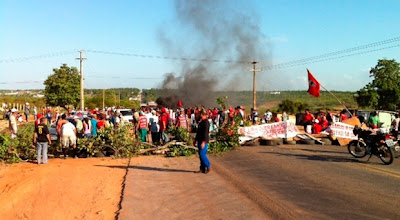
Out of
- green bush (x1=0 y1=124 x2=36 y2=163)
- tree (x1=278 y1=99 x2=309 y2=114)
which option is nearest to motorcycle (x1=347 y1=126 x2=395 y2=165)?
green bush (x1=0 y1=124 x2=36 y2=163)

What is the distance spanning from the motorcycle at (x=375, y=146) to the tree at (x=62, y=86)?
45.0 metres

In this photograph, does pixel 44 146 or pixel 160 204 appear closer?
pixel 160 204

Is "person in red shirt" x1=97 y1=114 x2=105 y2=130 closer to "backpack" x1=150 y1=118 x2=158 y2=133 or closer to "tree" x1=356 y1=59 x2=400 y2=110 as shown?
"backpack" x1=150 y1=118 x2=158 y2=133

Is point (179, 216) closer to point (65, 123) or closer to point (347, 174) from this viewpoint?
point (347, 174)

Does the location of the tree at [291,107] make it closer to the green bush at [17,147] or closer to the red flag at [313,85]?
the red flag at [313,85]

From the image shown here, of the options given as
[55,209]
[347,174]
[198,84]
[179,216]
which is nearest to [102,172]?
[55,209]

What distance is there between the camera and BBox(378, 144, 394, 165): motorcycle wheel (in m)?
11.5

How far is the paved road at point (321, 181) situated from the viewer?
6766mm

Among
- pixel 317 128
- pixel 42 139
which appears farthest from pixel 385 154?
pixel 42 139

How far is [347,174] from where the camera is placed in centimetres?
1001

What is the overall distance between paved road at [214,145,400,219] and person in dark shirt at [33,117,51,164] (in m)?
5.82

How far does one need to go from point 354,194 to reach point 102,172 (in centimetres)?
677

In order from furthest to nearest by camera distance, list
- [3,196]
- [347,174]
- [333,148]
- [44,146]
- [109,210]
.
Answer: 1. [333,148]
2. [44,146]
3. [347,174]
4. [3,196]
5. [109,210]

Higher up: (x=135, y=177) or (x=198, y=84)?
(x=198, y=84)
